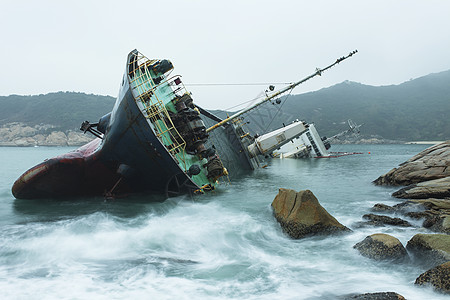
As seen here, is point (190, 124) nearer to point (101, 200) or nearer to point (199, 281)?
point (101, 200)

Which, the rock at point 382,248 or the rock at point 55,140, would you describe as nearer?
the rock at point 382,248

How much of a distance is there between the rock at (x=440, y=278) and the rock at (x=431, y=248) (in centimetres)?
96

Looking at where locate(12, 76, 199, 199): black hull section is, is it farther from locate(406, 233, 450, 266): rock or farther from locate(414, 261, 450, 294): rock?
locate(414, 261, 450, 294): rock

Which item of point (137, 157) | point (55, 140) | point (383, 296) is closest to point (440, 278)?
point (383, 296)

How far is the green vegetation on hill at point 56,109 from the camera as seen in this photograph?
141250mm

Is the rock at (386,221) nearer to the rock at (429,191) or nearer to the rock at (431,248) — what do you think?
the rock at (431,248)

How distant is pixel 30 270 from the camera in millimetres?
6371

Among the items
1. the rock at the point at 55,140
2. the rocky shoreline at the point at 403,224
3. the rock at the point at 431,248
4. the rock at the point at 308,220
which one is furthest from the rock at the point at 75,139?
the rock at the point at 431,248

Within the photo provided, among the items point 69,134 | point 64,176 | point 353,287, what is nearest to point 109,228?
point 64,176

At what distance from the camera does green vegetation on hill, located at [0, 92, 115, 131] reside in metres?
141

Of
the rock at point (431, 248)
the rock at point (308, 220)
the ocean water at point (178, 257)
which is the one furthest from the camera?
the rock at point (308, 220)

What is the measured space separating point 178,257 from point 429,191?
476 inches

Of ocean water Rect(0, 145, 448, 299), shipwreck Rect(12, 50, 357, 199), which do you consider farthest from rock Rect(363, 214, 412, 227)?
shipwreck Rect(12, 50, 357, 199)

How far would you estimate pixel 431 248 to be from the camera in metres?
6.12
